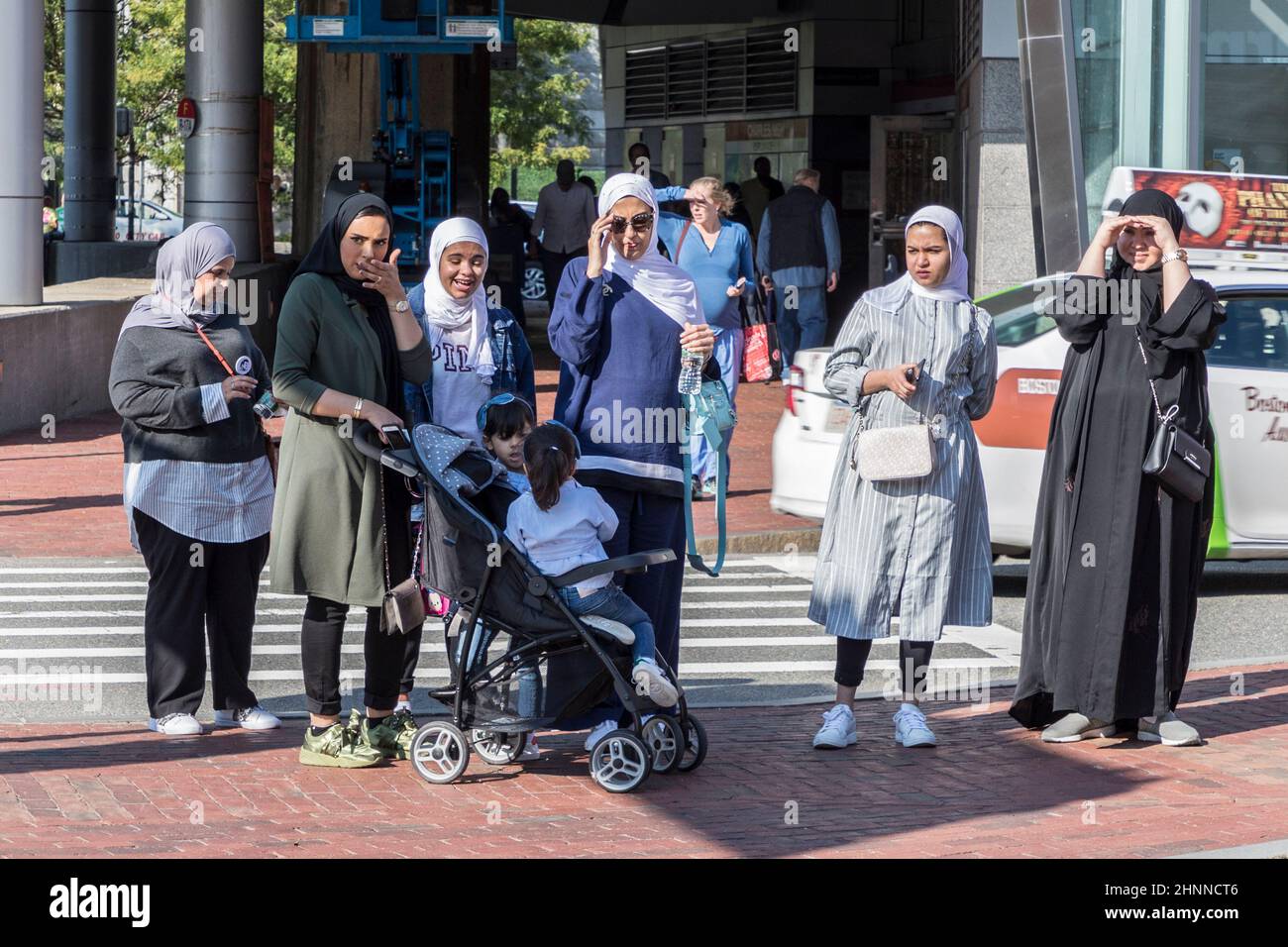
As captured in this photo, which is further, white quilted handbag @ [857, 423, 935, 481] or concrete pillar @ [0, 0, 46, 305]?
concrete pillar @ [0, 0, 46, 305]

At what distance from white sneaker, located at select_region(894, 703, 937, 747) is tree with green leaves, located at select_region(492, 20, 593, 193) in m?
38.8

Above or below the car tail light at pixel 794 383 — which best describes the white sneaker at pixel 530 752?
below

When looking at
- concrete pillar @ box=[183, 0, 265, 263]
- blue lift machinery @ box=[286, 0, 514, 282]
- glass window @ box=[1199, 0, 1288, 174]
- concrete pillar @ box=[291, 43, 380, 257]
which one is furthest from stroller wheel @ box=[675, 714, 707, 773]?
concrete pillar @ box=[291, 43, 380, 257]

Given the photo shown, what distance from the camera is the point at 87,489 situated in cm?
1424

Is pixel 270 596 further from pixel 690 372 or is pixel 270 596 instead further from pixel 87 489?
pixel 690 372

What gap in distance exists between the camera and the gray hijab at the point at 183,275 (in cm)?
716

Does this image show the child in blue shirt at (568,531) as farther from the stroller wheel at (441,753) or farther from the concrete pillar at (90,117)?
the concrete pillar at (90,117)

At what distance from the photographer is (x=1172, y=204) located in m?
7.16

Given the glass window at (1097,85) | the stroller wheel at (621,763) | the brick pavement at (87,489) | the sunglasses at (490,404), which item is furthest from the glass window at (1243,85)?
the stroller wheel at (621,763)

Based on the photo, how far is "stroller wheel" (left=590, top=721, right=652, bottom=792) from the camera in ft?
21.2

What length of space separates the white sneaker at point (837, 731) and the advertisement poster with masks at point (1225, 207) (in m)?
4.65

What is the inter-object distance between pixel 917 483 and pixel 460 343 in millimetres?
1705

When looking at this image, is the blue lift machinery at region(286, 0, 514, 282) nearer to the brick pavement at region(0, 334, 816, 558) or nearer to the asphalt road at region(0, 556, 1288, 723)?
the brick pavement at region(0, 334, 816, 558)

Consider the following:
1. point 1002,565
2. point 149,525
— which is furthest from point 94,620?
point 1002,565
